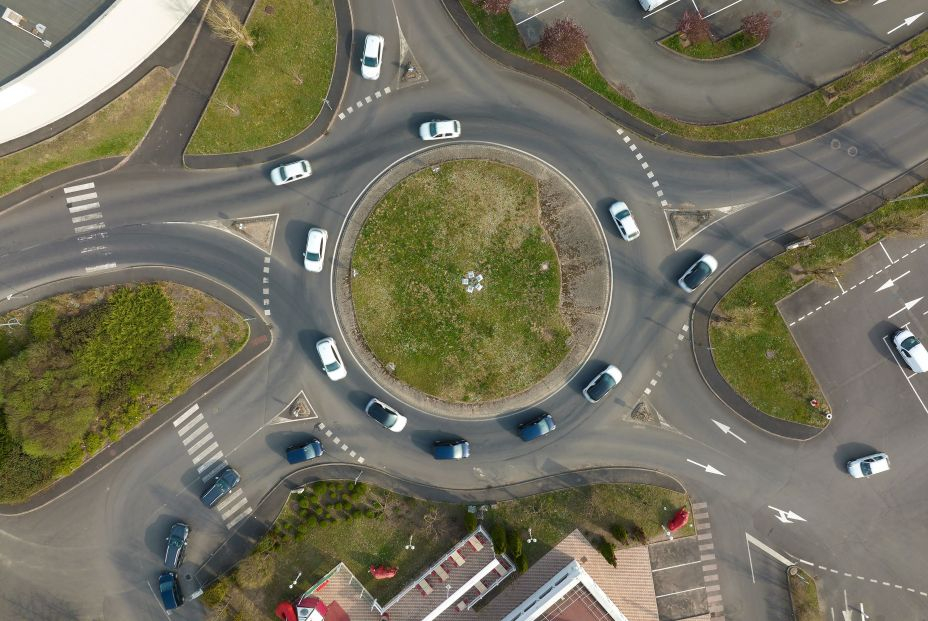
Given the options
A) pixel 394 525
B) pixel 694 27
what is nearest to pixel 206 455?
pixel 394 525

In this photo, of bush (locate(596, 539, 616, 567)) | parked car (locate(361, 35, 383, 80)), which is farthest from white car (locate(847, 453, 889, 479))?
parked car (locate(361, 35, 383, 80))

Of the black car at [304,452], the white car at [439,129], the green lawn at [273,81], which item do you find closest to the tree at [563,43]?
the white car at [439,129]

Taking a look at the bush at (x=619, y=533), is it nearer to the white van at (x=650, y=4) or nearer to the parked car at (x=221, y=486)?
the parked car at (x=221, y=486)

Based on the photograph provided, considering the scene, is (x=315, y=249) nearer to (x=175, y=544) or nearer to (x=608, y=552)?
(x=175, y=544)

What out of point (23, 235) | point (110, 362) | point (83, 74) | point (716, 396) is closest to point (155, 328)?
point (110, 362)

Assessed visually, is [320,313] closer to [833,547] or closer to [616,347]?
[616,347]

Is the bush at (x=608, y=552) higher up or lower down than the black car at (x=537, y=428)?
lower down
